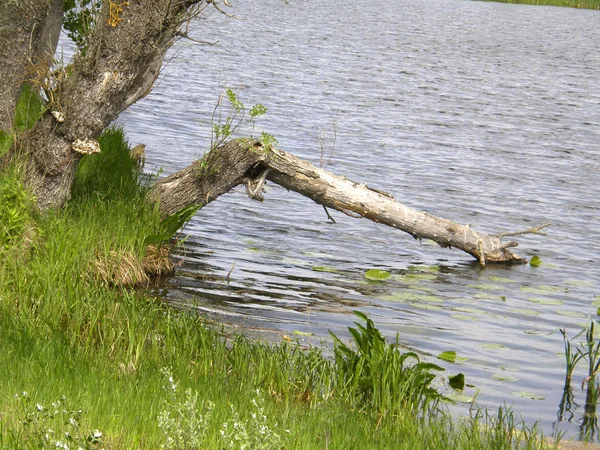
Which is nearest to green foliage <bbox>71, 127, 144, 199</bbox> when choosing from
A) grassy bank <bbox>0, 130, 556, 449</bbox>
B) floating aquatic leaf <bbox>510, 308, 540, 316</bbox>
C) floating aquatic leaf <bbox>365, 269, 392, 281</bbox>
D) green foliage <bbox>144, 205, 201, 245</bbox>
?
green foliage <bbox>144, 205, 201, 245</bbox>

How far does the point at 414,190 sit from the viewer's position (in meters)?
17.3

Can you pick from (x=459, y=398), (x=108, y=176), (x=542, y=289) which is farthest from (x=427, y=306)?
(x=108, y=176)

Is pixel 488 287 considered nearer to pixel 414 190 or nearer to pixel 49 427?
pixel 414 190

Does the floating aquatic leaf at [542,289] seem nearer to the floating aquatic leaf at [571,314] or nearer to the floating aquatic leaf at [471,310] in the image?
the floating aquatic leaf at [571,314]

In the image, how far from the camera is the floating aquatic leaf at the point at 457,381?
8.57m

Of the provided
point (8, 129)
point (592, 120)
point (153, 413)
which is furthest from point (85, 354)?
point (592, 120)

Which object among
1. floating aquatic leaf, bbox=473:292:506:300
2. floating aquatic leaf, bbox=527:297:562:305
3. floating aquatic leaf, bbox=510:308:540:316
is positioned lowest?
floating aquatic leaf, bbox=510:308:540:316

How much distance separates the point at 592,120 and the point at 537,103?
2.35m

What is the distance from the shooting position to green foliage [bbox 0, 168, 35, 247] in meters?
8.94

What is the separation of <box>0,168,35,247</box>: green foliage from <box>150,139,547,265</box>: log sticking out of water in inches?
77.5

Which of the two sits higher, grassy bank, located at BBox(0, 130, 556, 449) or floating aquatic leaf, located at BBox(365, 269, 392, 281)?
floating aquatic leaf, located at BBox(365, 269, 392, 281)

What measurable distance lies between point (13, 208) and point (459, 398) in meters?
4.52

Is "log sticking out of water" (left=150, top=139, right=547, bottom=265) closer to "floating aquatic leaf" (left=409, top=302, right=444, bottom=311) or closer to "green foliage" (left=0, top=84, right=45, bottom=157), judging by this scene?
"floating aquatic leaf" (left=409, top=302, right=444, bottom=311)

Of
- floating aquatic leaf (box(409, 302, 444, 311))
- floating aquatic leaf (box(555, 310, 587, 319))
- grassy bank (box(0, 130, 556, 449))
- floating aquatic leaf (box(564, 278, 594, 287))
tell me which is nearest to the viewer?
grassy bank (box(0, 130, 556, 449))
